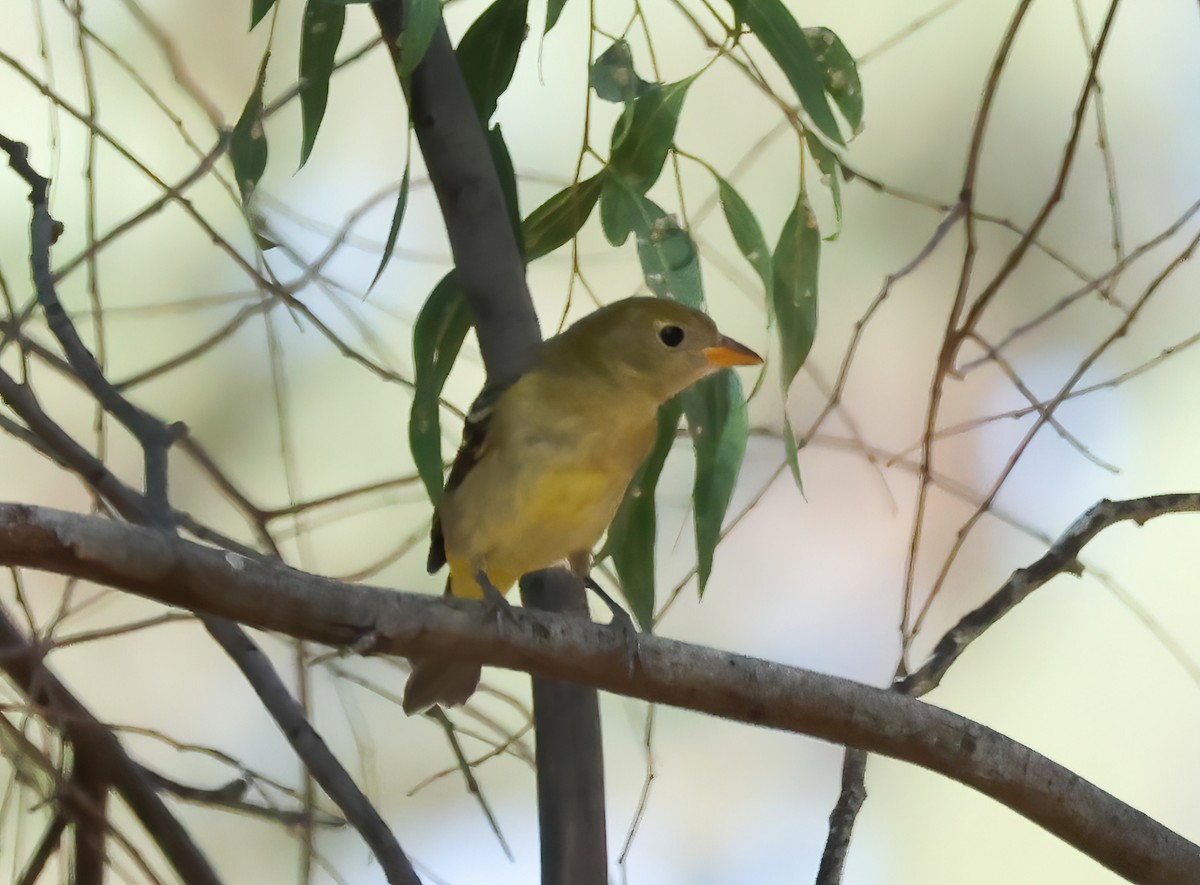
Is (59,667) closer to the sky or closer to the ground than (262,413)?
closer to the ground

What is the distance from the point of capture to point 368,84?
1.71 meters

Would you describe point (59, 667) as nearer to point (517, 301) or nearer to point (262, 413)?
point (262, 413)

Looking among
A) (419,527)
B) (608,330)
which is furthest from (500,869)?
(608,330)

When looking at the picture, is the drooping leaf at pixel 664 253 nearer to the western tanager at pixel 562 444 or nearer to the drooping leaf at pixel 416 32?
the western tanager at pixel 562 444

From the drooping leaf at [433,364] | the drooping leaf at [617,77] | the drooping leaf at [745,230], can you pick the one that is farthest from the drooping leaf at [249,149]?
the drooping leaf at [745,230]

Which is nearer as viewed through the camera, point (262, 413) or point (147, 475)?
point (147, 475)

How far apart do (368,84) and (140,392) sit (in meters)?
0.56

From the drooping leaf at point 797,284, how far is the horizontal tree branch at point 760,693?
0.32m

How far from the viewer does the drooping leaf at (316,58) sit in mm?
998

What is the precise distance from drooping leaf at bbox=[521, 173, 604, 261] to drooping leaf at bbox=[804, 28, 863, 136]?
24 centimetres

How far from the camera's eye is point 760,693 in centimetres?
80

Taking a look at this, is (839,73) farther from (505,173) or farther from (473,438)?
(473,438)

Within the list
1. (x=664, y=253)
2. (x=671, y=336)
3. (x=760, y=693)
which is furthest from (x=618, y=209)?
(x=760, y=693)

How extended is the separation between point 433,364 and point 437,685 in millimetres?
303
